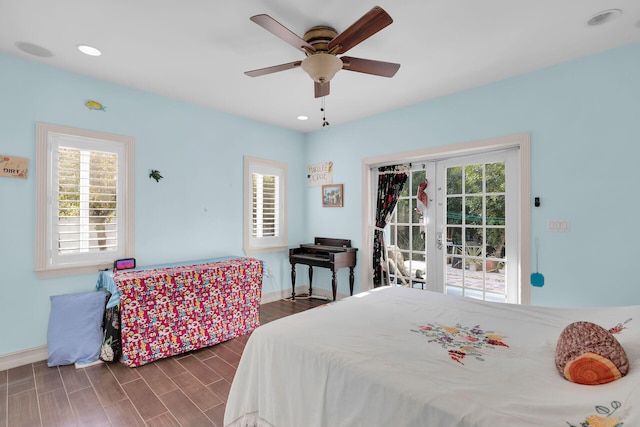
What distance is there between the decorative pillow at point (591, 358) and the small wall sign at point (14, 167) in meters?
3.85

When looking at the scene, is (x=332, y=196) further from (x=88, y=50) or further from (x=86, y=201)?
(x=88, y=50)

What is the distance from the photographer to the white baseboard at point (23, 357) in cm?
256

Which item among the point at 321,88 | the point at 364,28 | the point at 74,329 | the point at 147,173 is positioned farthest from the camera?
the point at 147,173

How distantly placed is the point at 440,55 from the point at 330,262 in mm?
2597

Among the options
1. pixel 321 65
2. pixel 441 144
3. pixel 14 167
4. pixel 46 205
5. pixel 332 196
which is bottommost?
pixel 46 205

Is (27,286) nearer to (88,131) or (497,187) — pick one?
(88,131)

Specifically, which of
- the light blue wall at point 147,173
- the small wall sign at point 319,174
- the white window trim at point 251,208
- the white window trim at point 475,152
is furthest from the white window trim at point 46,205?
the white window trim at point 475,152

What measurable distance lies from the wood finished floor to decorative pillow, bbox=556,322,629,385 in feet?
6.11

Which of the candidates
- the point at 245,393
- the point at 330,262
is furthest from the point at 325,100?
the point at 245,393

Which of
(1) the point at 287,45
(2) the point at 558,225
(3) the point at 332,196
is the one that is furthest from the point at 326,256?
(1) the point at 287,45

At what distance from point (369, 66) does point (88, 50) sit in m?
2.25

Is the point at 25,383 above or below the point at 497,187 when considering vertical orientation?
below

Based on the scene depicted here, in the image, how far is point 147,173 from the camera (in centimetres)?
334

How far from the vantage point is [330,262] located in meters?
4.04
